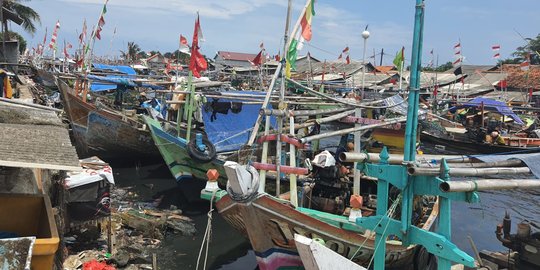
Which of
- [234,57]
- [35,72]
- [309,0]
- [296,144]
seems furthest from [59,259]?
[234,57]

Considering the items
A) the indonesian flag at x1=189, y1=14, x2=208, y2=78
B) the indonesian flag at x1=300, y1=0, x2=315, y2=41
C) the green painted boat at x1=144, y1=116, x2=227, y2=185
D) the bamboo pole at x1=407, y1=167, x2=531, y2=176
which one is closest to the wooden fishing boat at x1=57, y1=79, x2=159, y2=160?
the green painted boat at x1=144, y1=116, x2=227, y2=185

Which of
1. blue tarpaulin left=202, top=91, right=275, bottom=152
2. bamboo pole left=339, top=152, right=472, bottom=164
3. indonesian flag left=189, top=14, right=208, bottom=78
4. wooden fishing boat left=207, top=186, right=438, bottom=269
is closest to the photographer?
bamboo pole left=339, top=152, right=472, bottom=164

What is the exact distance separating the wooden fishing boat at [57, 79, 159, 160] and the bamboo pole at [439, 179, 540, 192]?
14030 mm

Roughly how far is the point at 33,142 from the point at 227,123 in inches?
407

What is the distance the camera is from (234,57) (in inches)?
2847

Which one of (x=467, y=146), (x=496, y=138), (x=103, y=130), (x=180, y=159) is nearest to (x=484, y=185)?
(x=180, y=159)

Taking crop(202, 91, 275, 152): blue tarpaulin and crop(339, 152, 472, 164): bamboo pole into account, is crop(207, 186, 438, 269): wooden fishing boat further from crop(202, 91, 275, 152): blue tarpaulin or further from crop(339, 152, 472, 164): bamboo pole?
crop(202, 91, 275, 152): blue tarpaulin

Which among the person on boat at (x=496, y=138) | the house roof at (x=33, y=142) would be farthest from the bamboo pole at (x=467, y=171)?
the person on boat at (x=496, y=138)

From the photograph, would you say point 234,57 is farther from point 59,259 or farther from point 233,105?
point 59,259

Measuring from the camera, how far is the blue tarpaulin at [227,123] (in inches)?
582

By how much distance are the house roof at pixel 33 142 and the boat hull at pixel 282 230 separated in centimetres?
302

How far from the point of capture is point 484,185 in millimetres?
4941

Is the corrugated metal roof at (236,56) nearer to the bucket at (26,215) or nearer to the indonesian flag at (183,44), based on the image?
the indonesian flag at (183,44)

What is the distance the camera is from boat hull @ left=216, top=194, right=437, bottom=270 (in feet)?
24.5
